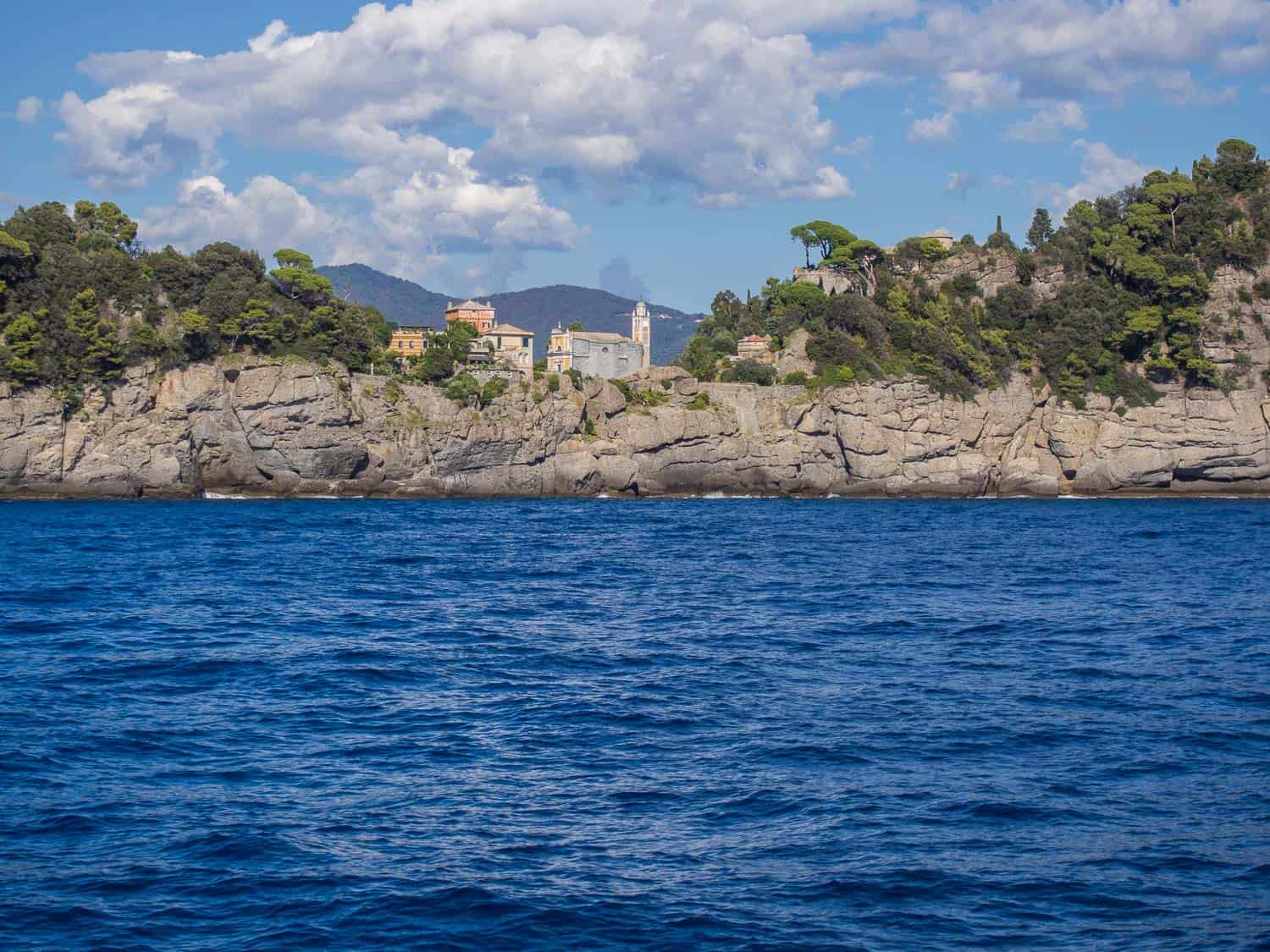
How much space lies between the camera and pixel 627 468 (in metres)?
84.3

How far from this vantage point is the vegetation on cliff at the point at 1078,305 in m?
88.4

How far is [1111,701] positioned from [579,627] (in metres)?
12.1

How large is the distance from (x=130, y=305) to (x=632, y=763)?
72.0 metres

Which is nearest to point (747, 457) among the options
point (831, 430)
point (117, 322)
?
point (831, 430)

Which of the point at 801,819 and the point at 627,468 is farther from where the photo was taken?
the point at 627,468

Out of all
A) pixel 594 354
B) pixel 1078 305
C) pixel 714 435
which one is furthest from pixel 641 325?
pixel 1078 305

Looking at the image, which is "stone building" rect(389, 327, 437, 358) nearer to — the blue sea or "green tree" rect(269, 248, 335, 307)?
"green tree" rect(269, 248, 335, 307)

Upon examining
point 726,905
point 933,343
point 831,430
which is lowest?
point 726,905

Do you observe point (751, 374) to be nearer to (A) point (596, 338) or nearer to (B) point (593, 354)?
(B) point (593, 354)

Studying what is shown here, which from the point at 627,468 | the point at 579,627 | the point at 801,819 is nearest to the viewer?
the point at 801,819

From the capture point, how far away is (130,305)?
7969 centimetres

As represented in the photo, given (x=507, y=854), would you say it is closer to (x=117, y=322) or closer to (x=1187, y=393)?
(x=117, y=322)

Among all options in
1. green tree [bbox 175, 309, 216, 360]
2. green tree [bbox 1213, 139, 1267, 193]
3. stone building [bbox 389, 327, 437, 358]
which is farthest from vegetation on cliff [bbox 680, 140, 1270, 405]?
green tree [bbox 175, 309, 216, 360]

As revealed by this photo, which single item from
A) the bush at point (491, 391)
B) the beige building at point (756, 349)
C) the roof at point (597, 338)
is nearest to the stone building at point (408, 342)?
the roof at point (597, 338)
